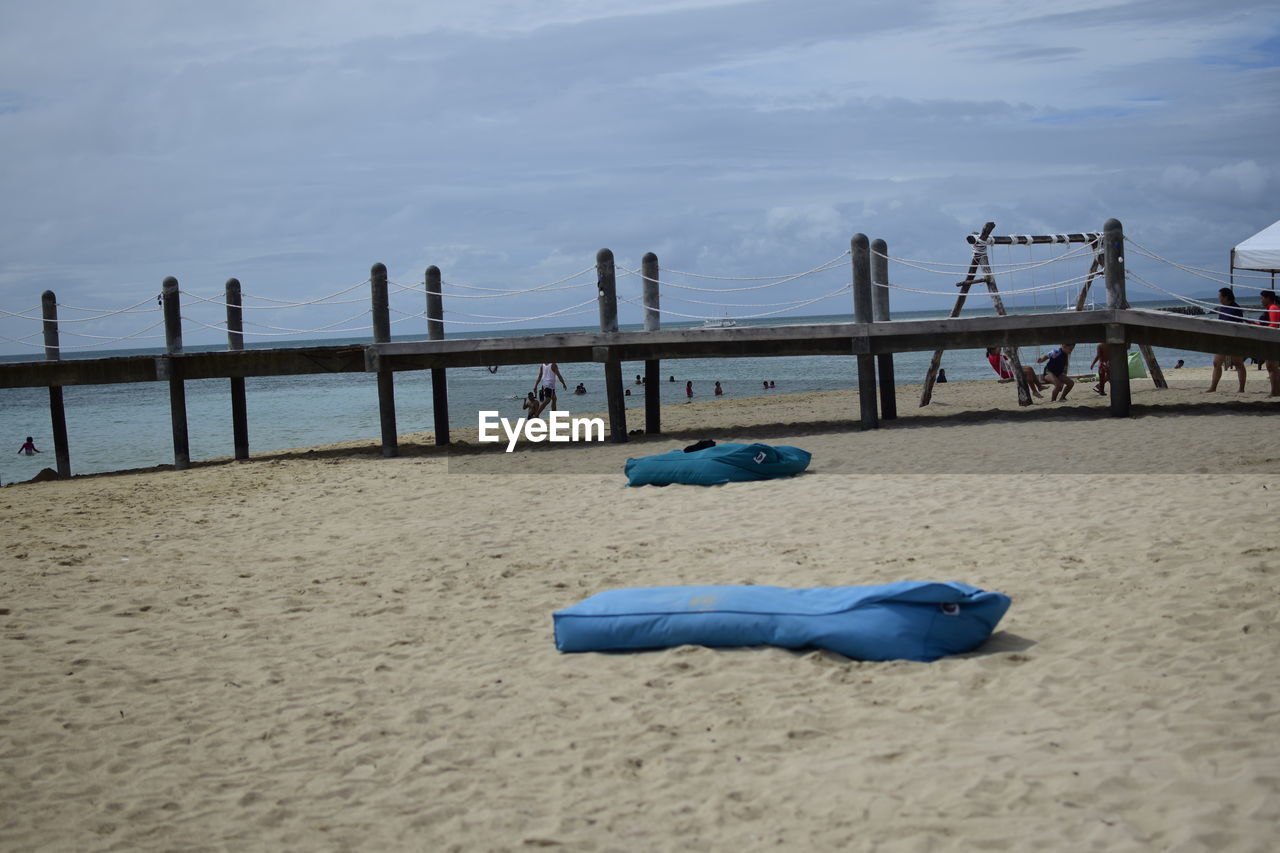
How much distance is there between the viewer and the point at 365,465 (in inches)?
538

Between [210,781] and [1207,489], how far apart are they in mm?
7112

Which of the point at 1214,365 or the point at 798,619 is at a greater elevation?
the point at 1214,365

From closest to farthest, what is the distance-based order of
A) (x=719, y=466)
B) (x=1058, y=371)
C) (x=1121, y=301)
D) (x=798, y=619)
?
1. (x=798, y=619)
2. (x=719, y=466)
3. (x=1121, y=301)
4. (x=1058, y=371)

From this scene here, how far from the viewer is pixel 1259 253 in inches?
619

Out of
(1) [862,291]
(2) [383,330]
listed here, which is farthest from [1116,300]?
(2) [383,330]

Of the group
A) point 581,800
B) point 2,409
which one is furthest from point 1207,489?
point 2,409

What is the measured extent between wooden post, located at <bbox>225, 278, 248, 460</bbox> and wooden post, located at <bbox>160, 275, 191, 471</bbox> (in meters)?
0.69

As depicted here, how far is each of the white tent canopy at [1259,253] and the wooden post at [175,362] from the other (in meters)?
Answer: 15.0

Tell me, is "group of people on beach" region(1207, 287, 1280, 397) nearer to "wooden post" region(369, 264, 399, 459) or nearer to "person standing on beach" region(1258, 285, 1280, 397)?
"person standing on beach" region(1258, 285, 1280, 397)

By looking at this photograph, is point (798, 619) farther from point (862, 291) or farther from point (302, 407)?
point (302, 407)

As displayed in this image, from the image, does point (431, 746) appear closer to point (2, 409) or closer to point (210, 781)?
point (210, 781)

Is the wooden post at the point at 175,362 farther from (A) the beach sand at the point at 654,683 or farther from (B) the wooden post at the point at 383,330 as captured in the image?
(A) the beach sand at the point at 654,683

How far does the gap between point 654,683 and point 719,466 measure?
205 inches

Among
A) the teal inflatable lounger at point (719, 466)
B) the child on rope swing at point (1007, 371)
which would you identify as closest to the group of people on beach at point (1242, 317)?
the child on rope swing at point (1007, 371)
